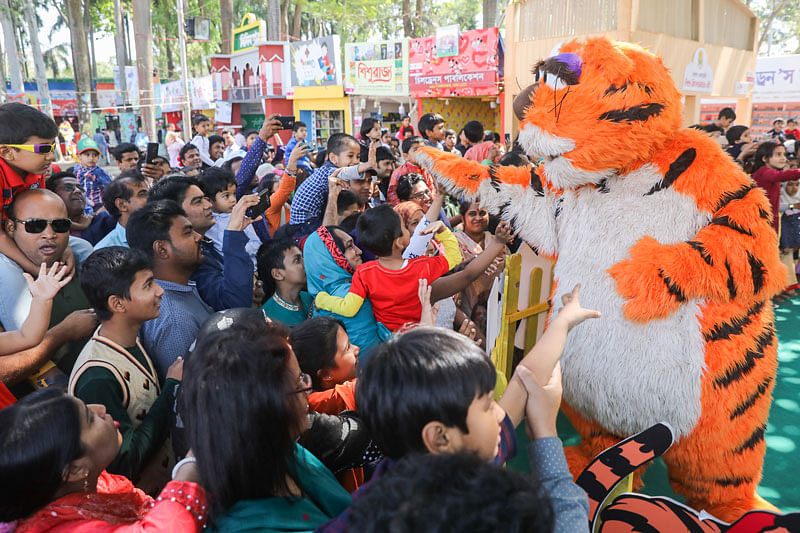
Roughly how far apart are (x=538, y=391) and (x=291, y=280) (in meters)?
1.62

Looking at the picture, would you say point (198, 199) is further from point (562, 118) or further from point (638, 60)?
point (638, 60)

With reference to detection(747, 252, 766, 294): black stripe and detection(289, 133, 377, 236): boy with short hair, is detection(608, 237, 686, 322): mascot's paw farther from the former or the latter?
detection(289, 133, 377, 236): boy with short hair

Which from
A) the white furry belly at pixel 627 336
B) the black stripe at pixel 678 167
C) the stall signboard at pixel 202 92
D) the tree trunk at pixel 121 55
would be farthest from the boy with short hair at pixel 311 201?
the tree trunk at pixel 121 55

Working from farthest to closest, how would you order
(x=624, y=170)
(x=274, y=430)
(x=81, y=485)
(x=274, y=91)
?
1. (x=274, y=91)
2. (x=624, y=170)
3. (x=81, y=485)
4. (x=274, y=430)

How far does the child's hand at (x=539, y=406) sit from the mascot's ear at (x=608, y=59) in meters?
1.18

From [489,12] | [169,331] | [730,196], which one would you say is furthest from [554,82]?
[489,12]

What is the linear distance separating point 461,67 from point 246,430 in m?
11.4

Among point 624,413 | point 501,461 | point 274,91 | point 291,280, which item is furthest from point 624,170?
point 274,91

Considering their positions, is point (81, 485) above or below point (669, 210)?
below

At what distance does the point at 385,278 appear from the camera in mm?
2531

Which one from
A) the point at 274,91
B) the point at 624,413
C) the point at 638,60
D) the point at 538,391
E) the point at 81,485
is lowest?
the point at 624,413

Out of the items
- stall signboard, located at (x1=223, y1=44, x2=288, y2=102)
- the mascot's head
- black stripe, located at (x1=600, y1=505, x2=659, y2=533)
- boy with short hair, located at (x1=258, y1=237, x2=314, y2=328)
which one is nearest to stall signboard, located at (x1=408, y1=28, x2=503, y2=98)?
stall signboard, located at (x1=223, y1=44, x2=288, y2=102)

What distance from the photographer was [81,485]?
4.07ft

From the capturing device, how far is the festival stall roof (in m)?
5.49
